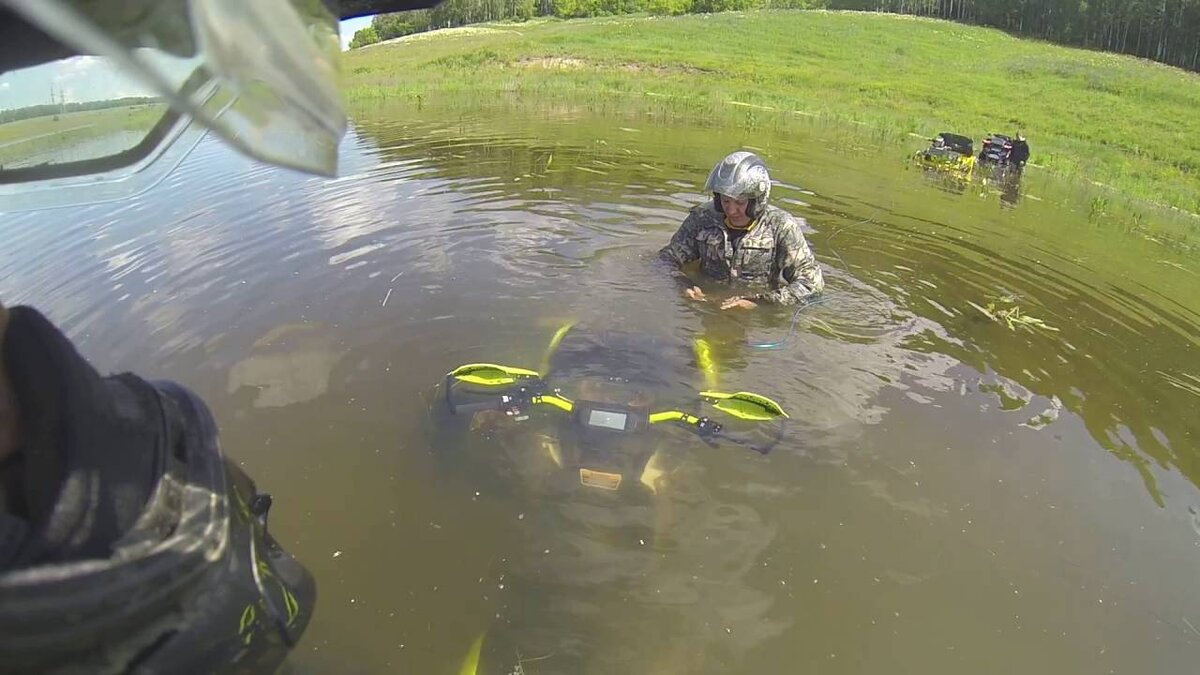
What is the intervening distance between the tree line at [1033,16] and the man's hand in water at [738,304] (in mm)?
36244

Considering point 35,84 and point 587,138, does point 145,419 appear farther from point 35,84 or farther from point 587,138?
point 587,138

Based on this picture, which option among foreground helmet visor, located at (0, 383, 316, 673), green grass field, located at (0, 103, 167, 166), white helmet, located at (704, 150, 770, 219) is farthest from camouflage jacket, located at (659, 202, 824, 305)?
green grass field, located at (0, 103, 167, 166)

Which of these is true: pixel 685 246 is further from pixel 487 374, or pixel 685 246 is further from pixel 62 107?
pixel 62 107

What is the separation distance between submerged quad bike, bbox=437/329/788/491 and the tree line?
3746 centimetres

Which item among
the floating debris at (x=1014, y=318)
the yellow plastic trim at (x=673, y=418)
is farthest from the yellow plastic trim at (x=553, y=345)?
the floating debris at (x=1014, y=318)

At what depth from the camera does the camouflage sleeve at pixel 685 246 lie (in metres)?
6.95

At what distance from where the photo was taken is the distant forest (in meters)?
1.22

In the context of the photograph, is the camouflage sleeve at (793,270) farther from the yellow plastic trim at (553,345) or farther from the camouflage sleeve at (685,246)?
the yellow plastic trim at (553,345)

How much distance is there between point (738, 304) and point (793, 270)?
0.72 metres

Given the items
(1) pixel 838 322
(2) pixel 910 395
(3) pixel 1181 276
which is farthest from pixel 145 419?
(3) pixel 1181 276

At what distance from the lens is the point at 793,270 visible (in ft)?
21.5

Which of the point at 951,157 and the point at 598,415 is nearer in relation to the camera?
the point at 598,415

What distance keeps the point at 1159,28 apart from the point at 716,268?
58.2 meters

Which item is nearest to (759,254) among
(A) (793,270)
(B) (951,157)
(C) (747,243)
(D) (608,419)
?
(C) (747,243)
